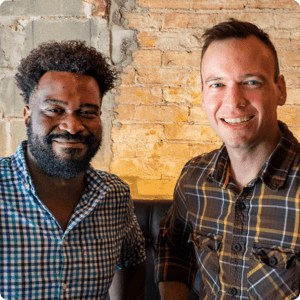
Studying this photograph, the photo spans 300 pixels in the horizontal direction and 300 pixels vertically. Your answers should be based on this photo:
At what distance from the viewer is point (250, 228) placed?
0.94 meters

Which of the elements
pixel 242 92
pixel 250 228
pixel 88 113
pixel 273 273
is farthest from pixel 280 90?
pixel 88 113

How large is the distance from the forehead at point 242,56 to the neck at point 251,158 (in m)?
0.22

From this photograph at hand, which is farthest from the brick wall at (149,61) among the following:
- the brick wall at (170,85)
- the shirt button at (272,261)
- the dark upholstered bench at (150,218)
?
the shirt button at (272,261)

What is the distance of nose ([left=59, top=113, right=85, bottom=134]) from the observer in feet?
3.55

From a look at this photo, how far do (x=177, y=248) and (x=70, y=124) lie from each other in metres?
0.62

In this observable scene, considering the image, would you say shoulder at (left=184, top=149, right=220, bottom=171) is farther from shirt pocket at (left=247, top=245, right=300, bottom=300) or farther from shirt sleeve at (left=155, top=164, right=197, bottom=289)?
shirt pocket at (left=247, top=245, right=300, bottom=300)

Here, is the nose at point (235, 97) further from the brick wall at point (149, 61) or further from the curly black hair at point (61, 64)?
the brick wall at point (149, 61)

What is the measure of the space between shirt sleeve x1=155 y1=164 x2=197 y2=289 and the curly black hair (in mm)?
525

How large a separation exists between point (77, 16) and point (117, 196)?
117 centimetres

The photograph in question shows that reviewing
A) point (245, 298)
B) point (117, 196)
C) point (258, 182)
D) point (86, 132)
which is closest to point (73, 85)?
point (86, 132)

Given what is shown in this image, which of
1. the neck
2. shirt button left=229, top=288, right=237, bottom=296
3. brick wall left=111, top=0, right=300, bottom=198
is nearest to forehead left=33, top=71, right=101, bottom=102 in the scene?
the neck

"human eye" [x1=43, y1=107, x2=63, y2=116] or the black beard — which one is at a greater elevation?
"human eye" [x1=43, y1=107, x2=63, y2=116]

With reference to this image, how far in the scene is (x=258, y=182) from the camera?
96cm

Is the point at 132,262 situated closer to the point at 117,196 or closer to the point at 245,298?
the point at 117,196
